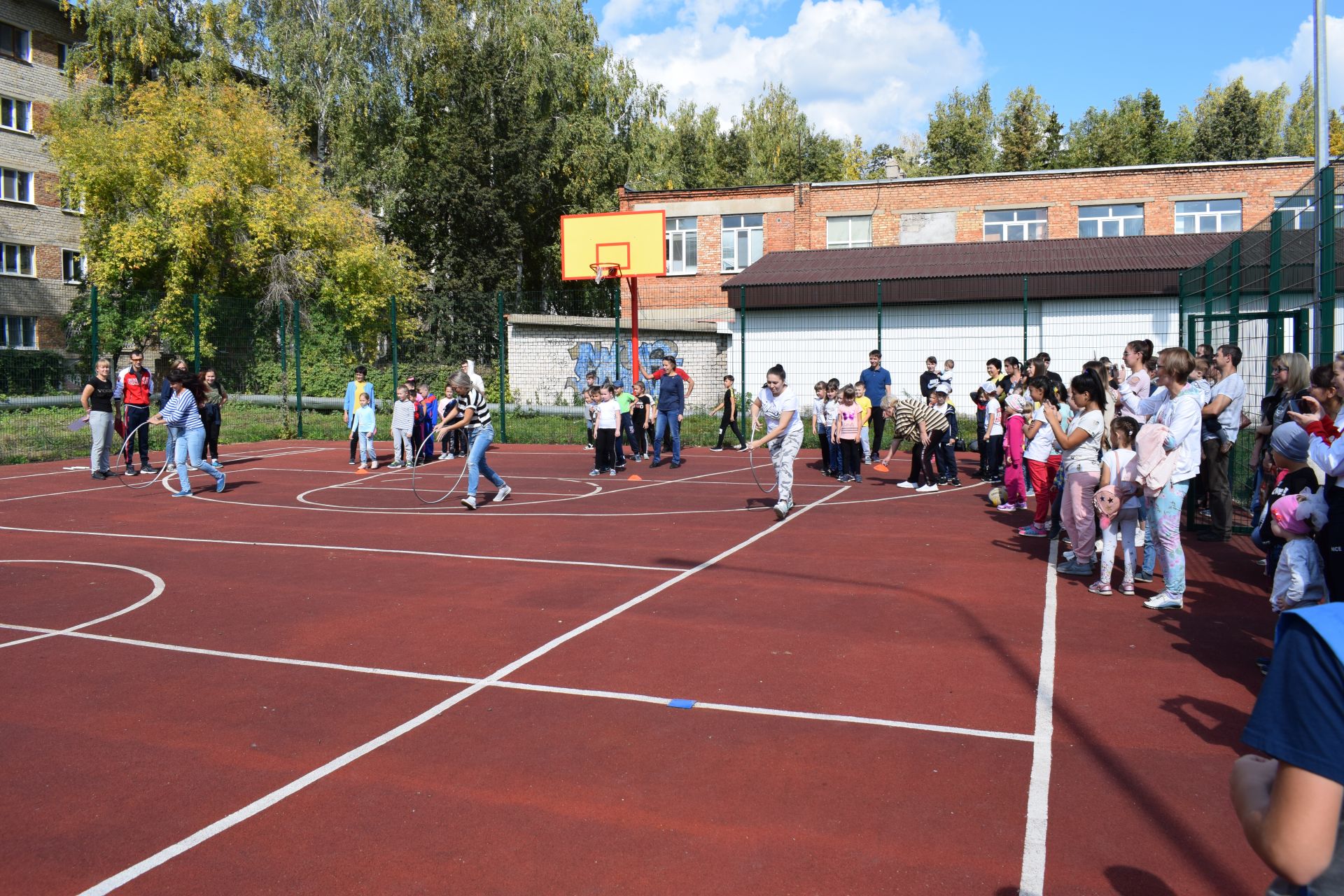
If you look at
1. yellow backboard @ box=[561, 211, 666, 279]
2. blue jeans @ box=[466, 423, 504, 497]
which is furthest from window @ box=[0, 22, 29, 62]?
blue jeans @ box=[466, 423, 504, 497]

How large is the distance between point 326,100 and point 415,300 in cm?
1192

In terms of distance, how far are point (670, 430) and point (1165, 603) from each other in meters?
12.4

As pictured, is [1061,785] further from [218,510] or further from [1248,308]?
[218,510]

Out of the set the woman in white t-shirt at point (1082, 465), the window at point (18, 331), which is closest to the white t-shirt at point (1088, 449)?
the woman in white t-shirt at point (1082, 465)

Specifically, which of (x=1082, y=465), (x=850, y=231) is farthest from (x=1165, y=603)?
(x=850, y=231)

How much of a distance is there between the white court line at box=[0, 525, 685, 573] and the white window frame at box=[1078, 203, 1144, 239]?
110ft

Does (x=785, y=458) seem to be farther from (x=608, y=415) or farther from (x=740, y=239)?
(x=740, y=239)

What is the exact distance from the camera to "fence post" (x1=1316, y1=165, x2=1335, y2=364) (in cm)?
916


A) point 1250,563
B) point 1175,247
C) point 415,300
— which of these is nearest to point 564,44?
point 415,300

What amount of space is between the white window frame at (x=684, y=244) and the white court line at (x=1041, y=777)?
35162 mm

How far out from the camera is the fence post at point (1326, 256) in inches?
360

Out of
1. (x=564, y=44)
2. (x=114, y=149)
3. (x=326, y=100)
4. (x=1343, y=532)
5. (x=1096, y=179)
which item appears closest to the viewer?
(x=1343, y=532)

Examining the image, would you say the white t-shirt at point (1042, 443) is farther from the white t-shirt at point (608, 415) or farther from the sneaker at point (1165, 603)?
the white t-shirt at point (608, 415)

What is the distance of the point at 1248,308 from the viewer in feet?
44.8
